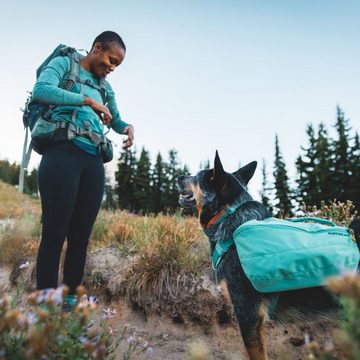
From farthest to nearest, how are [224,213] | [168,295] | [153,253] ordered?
[153,253] < [168,295] < [224,213]

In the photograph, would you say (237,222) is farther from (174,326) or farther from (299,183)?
(299,183)

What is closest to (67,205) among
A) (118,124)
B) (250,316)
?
(118,124)

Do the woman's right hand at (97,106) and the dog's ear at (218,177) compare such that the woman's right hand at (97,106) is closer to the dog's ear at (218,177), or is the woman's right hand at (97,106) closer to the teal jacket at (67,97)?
the teal jacket at (67,97)

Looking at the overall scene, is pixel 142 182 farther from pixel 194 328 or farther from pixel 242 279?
pixel 242 279

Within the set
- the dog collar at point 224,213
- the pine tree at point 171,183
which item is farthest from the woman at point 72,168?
the pine tree at point 171,183

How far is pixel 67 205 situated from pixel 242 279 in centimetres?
159

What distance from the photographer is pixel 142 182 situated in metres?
54.1

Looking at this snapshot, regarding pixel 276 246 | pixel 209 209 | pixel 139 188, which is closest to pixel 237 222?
pixel 209 209

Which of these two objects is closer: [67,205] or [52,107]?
[67,205]

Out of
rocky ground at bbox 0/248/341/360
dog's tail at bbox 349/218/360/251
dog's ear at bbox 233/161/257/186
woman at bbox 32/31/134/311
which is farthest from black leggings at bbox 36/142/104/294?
dog's tail at bbox 349/218/360/251

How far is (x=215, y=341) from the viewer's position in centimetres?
371

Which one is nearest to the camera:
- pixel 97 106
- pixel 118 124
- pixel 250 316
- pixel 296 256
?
pixel 296 256

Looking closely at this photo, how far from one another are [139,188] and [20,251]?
49.6 meters

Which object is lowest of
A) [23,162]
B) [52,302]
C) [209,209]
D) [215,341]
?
[215,341]
